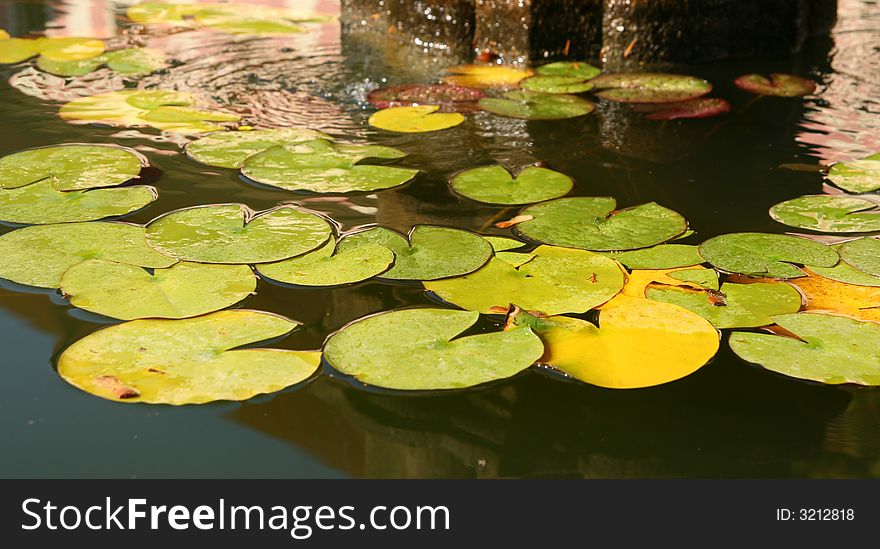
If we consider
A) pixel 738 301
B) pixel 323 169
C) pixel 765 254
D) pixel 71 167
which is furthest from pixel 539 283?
pixel 71 167

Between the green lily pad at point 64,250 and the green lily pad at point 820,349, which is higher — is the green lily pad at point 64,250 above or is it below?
above

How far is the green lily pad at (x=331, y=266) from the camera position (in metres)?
1.65

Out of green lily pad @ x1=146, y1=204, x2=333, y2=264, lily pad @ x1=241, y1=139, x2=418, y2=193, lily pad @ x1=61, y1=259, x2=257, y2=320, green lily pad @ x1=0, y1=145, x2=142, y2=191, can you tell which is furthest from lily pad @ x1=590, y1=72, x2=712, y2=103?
lily pad @ x1=61, y1=259, x2=257, y2=320

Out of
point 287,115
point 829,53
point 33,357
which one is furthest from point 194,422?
point 829,53

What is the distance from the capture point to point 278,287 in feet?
5.37

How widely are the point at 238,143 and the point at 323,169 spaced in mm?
301

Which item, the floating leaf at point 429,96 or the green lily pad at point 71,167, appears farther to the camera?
the floating leaf at point 429,96

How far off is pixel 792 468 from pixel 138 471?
2.90 feet

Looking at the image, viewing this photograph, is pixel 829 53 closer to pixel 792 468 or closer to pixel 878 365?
pixel 878 365

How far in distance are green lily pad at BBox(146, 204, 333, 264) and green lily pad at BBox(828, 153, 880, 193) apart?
4.13 feet

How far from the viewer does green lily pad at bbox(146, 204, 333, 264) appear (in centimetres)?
172

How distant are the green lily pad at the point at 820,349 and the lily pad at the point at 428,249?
0.51 m

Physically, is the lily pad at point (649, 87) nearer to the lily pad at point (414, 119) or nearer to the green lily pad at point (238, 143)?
the lily pad at point (414, 119)

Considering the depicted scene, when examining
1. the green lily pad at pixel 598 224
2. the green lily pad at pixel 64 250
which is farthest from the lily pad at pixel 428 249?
the green lily pad at pixel 64 250
